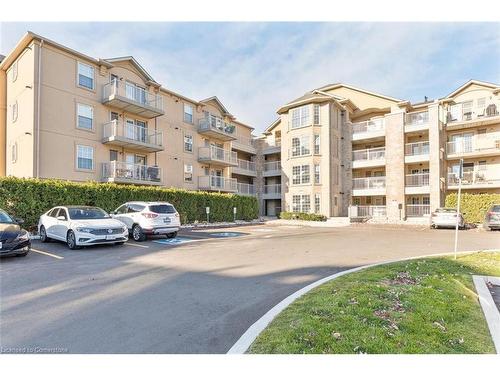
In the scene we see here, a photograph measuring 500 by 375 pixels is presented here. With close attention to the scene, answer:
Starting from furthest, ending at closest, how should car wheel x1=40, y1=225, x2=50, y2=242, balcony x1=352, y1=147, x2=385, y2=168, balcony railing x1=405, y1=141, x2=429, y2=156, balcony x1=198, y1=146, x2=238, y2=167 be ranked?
balcony x1=352, y1=147, x2=385, y2=168
balcony x1=198, y1=146, x2=238, y2=167
balcony railing x1=405, y1=141, x2=429, y2=156
car wheel x1=40, y1=225, x2=50, y2=242

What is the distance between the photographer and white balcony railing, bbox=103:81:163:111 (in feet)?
70.3

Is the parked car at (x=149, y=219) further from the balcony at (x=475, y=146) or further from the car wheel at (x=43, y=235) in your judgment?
the balcony at (x=475, y=146)

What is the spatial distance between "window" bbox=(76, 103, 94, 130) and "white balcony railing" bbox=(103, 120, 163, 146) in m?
0.99

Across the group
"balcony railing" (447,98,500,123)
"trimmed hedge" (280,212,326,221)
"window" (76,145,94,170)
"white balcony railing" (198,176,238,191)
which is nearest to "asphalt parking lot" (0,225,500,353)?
"window" (76,145,94,170)

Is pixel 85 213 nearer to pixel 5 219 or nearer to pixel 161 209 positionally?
pixel 5 219

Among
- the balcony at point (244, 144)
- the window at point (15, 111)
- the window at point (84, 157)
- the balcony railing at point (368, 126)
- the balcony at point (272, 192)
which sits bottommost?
the balcony at point (272, 192)

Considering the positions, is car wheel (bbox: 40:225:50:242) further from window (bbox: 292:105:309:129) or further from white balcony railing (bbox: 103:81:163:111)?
window (bbox: 292:105:309:129)

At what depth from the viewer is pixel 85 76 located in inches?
817

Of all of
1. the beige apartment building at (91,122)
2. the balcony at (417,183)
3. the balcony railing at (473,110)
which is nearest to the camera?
A: the beige apartment building at (91,122)

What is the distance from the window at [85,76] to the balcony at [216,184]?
12.2 metres

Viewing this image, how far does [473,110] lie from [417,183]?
8791 mm

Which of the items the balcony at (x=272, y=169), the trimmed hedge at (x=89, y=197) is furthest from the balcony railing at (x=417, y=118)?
the trimmed hedge at (x=89, y=197)

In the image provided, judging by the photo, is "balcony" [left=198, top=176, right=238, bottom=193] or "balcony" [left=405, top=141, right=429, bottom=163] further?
"balcony" [left=198, top=176, right=238, bottom=193]

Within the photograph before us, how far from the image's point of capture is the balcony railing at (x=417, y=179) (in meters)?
28.0
